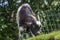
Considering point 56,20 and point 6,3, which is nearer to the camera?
point 56,20

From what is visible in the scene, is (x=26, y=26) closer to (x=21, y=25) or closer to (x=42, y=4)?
A: (x=21, y=25)

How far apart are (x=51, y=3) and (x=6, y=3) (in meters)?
0.91

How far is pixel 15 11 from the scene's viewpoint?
399 cm

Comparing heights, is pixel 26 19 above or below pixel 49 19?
above

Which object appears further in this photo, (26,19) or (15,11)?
(15,11)

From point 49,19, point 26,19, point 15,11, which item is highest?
point 26,19

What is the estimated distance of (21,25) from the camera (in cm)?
235

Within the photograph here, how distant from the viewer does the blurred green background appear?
3859 millimetres

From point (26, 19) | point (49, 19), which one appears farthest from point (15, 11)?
point (26, 19)

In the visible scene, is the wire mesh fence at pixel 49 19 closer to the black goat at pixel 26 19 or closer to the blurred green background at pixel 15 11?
the blurred green background at pixel 15 11

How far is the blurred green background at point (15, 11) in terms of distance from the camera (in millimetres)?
3859

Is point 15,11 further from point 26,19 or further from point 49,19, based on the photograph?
point 26,19

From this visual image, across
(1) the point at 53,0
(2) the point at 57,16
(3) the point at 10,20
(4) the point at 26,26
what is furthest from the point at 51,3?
(4) the point at 26,26

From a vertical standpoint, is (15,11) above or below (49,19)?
above
